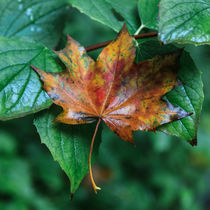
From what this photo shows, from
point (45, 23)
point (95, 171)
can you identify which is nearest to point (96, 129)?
point (45, 23)

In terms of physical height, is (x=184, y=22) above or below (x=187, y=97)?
above

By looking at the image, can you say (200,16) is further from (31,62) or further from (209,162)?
(209,162)

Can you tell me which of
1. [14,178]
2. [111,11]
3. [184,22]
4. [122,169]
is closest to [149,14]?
[111,11]

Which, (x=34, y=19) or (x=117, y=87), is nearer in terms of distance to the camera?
(x=117, y=87)

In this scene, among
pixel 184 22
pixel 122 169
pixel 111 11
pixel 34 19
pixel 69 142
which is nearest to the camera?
pixel 184 22

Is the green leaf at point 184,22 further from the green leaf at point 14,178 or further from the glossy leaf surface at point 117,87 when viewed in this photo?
the green leaf at point 14,178

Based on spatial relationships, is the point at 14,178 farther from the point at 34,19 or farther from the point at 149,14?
the point at 149,14
